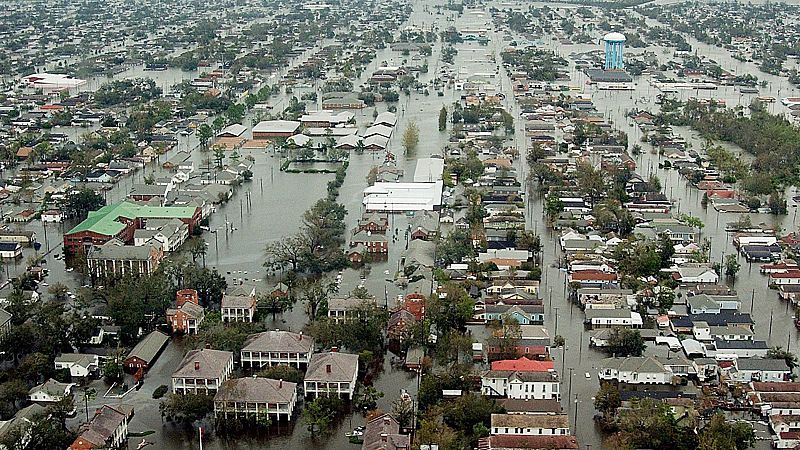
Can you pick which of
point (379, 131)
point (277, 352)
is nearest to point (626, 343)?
point (277, 352)

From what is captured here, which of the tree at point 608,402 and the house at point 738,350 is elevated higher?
the tree at point 608,402

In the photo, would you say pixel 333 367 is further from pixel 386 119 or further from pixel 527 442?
pixel 386 119

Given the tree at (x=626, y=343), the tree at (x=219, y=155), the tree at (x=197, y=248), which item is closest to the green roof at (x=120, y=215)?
the tree at (x=197, y=248)

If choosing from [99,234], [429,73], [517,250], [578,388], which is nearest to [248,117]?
[429,73]

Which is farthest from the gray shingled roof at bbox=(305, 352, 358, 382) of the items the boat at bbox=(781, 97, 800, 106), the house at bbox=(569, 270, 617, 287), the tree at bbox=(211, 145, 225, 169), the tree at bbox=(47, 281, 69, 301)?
the boat at bbox=(781, 97, 800, 106)

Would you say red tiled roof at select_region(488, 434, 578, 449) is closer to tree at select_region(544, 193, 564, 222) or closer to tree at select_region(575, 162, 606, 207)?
tree at select_region(544, 193, 564, 222)

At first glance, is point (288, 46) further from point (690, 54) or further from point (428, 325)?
point (428, 325)

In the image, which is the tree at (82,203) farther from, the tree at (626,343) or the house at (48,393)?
the tree at (626,343)
